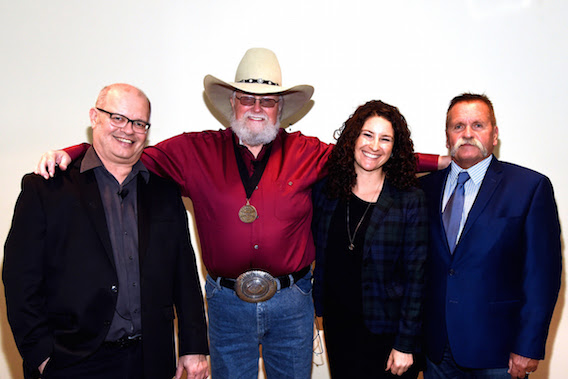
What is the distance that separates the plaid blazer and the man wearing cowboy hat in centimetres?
42

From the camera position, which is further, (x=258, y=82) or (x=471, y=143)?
(x=258, y=82)

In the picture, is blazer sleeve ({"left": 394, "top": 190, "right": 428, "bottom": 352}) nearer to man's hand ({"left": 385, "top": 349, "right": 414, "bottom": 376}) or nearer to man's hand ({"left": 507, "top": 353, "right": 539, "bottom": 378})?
man's hand ({"left": 385, "top": 349, "right": 414, "bottom": 376})

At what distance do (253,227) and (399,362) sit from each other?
3.29 ft

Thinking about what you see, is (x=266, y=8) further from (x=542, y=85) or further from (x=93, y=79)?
(x=542, y=85)

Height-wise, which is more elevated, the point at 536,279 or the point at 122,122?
the point at 122,122

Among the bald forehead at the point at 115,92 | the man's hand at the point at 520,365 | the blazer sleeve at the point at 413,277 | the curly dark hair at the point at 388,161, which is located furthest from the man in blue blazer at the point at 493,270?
the bald forehead at the point at 115,92

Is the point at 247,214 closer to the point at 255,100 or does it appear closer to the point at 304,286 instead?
the point at 304,286

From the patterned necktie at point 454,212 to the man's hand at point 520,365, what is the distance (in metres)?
0.60

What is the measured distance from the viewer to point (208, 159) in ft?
7.70

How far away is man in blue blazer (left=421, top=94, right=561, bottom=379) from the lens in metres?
1.98

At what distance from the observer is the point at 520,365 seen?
1999 millimetres

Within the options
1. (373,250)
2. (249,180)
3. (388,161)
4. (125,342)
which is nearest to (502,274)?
(373,250)

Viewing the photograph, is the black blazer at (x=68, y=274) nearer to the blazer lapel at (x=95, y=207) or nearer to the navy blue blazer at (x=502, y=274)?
the blazer lapel at (x=95, y=207)

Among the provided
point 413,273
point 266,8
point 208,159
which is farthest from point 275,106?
point 413,273
